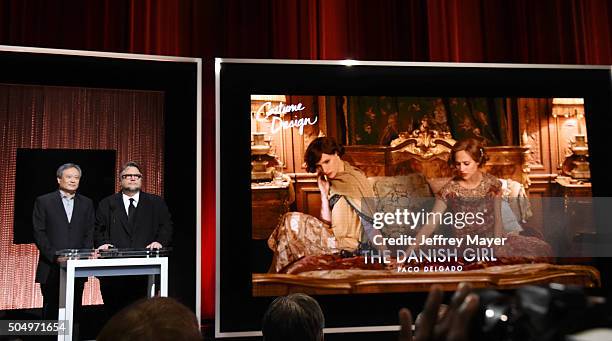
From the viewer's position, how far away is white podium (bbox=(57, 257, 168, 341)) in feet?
9.18

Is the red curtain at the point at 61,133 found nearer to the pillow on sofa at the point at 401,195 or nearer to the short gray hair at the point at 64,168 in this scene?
the short gray hair at the point at 64,168

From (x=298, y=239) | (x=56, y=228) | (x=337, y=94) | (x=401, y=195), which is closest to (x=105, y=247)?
(x=56, y=228)

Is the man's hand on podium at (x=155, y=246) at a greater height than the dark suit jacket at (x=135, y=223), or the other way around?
the dark suit jacket at (x=135, y=223)

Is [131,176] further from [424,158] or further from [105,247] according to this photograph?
[424,158]

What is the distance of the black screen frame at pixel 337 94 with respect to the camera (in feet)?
10.5

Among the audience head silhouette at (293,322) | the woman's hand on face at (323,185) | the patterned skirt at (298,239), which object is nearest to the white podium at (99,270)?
the patterned skirt at (298,239)

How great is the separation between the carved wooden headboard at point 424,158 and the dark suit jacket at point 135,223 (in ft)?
3.75

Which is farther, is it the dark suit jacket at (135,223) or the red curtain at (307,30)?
the red curtain at (307,30)

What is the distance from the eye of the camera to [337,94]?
3.37 metres

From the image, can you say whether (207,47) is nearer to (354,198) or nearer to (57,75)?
(57,75)

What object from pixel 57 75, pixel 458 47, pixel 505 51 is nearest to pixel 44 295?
pixel 57 75

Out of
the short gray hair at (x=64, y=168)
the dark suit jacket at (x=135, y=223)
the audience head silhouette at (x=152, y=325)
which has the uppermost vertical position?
the short gray hair at (x=64, y=168)

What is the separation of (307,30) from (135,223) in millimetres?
1690

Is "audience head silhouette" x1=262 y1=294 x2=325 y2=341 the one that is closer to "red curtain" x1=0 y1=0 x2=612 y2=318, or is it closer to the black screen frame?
the black screen frame
